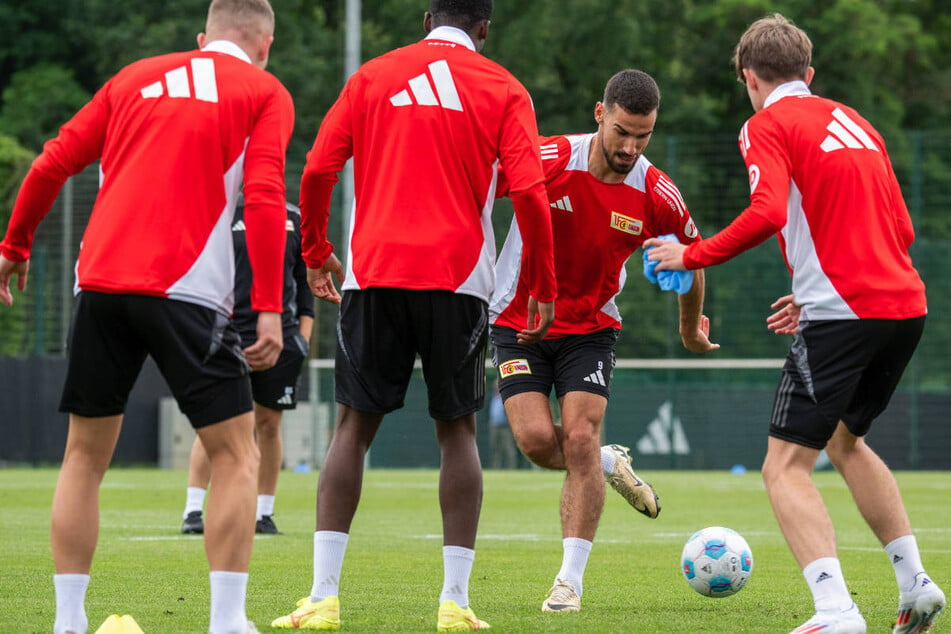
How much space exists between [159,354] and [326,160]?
44.5 inches

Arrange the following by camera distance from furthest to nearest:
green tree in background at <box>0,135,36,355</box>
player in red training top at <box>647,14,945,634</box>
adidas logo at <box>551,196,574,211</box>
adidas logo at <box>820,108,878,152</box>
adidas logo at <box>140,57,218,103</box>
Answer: green tree in background at <box>0,135,36,355</box> → adidas logo at <box>551,196,574,211</box> → adidas logo at <box>820,108,878,152</box> → player in red training top at <box>647,14,945,634</box> → adidas logo at <box>140,57,218,103</box>

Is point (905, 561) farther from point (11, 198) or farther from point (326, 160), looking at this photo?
point (11, 198)

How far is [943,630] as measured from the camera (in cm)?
583

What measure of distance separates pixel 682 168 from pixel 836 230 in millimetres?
19452

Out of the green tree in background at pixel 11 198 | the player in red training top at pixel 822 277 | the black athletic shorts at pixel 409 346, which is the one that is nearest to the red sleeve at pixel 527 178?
the black athletic shorts at pixel 409 346

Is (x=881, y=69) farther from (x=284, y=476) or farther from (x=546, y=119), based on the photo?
(x=284, y=476)

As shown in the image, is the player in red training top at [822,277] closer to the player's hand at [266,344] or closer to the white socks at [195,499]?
the player's hand at [266,344]

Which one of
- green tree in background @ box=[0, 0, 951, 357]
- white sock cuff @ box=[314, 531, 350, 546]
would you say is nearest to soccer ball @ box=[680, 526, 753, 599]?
white sock cuff @ box=[314, 531, 350, 546]

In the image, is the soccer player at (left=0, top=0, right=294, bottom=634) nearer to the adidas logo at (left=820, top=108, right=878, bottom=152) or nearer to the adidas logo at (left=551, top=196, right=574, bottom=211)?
the adidas logo at (left=820, top=108, right=878, bottom=152)

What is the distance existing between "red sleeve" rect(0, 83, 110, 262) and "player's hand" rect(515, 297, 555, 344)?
1710 millimetres

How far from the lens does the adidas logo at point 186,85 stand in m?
4.92

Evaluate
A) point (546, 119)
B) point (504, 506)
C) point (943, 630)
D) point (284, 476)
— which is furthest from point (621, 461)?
point (546, 119)

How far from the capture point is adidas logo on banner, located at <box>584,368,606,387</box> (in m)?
7.01

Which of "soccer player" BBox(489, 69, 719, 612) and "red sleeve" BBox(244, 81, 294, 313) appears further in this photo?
"soccer player" BBox(489, 69, 719, 612)
